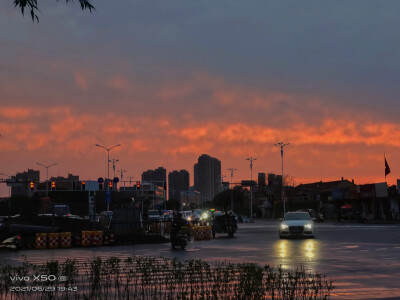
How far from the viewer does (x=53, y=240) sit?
3188cm

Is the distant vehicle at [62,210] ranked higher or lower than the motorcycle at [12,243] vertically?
higher

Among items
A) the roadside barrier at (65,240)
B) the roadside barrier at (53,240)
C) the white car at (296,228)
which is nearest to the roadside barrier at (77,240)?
the roadside barrier at (65,240)

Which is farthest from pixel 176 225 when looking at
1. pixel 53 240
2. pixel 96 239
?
pixel 53 240

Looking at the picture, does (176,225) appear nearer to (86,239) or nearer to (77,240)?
(86,239)

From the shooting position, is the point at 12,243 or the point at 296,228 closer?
the point at 12,243

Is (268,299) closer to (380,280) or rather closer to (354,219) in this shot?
(380,280)

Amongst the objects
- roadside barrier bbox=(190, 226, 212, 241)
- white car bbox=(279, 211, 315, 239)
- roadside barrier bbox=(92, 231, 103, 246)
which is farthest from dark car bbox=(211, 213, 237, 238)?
roadside barrier bbox=(92, 231, 103, 246)

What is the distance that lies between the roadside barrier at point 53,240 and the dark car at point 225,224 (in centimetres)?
1251

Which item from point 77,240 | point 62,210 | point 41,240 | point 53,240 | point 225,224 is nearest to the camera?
point 41,240

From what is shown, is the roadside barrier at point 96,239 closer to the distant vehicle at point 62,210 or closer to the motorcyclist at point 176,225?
the motorcyclist at point 176,225

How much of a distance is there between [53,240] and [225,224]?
47.1 feet

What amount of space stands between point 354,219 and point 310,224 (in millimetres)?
58838

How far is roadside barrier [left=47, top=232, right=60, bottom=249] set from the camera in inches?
1251

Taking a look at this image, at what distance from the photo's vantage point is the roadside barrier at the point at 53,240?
31766 mm
